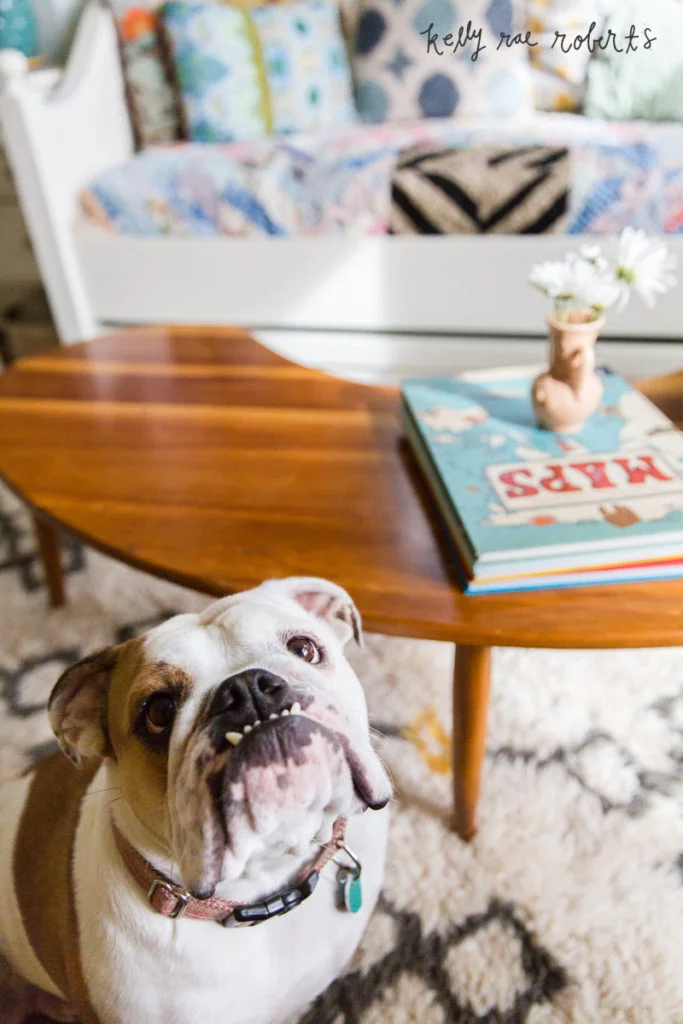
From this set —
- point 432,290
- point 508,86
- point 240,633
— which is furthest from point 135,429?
point 508,86

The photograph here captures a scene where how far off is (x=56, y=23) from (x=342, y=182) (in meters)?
1.44

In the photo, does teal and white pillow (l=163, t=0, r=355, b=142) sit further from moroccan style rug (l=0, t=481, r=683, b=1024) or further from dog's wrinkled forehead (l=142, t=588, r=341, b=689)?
dog's wrinkled forehead (l=142, t=588, r=341, b=689)

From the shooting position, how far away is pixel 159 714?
637 millimetres

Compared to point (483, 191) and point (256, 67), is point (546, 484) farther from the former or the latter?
point (256, 67)

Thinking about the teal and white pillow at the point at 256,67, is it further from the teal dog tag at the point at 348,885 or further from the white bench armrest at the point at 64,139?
the teal dog tag at the point at 348,885

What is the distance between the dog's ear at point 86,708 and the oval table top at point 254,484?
0.67 feet

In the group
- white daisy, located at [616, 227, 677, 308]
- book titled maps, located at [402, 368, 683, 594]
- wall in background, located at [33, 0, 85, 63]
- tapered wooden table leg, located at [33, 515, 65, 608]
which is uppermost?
wall in background, located at [33, 0, 85, 63]

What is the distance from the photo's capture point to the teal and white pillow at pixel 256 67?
2160 mm

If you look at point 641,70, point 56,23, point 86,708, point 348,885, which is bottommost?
point 348,885

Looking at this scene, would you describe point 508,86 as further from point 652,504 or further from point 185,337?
point 652,504

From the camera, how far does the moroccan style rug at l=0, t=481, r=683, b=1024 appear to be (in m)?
0.90

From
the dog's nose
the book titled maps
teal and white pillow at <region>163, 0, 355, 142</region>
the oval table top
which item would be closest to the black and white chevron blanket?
teal and white pillow at <region>163, 0, 355, 142</region>

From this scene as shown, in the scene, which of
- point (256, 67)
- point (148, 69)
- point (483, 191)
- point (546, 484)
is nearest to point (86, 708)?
point (546, 484)

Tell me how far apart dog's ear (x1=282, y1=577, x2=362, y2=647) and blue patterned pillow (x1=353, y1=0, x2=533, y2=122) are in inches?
69.6
